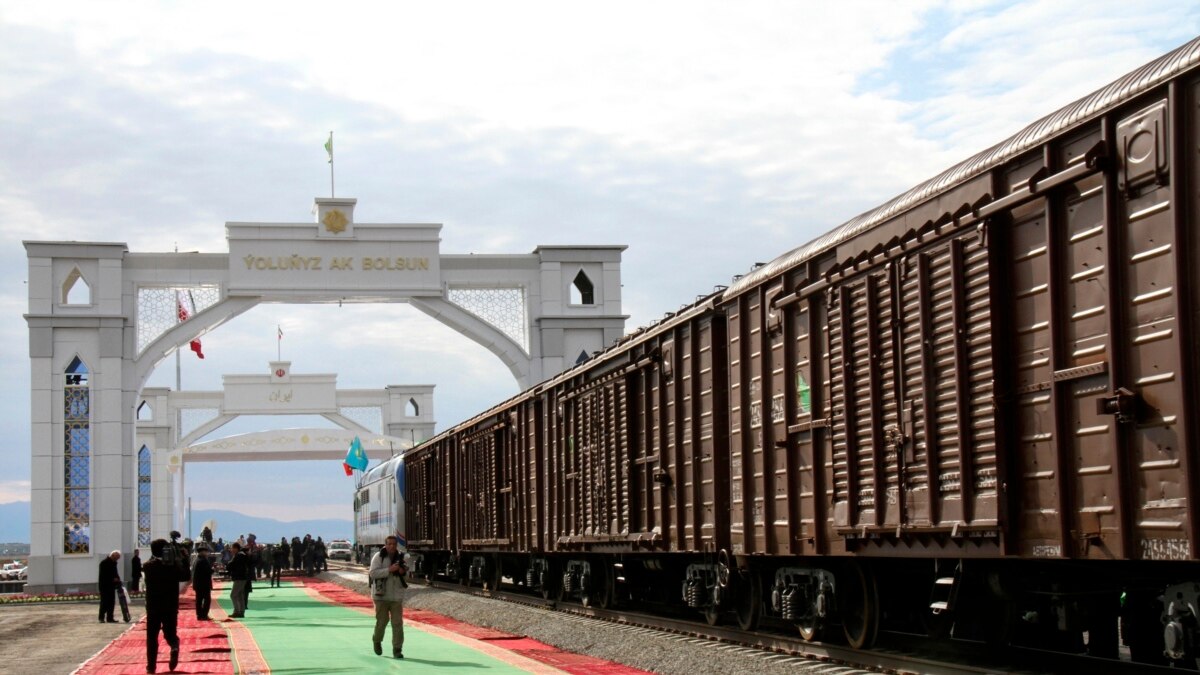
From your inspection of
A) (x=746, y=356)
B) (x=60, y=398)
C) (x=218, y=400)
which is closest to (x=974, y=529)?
(x=746, y=356)

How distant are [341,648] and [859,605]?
6599 mm

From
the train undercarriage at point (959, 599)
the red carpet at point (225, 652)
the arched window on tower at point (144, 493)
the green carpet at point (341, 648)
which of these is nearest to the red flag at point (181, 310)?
the arched window on tower at point (144, 493)

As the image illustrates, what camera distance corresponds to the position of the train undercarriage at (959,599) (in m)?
Result: 9.34

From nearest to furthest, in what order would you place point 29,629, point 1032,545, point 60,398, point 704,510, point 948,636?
1. point 1032,545
2. point 948,636
3. point 704,510
4. point 29,629
5. point 60,398

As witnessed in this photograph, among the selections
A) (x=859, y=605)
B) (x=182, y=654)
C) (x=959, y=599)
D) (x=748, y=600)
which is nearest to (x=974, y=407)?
(x=959, y=599)

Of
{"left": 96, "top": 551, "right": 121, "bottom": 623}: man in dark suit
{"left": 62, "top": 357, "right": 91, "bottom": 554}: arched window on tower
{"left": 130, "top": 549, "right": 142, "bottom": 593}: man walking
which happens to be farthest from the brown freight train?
{"left": 62, "top": 357, "right": 91, "bottom": 554}: arched window on tower

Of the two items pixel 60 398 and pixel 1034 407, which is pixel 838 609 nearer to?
pixel 1034 407

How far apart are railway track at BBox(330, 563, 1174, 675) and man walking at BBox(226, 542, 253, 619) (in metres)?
8.28

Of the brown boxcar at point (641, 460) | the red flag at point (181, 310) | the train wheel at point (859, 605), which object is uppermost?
the red flag at point (181, 310)

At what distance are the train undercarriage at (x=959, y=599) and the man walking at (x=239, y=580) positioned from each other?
7.56m

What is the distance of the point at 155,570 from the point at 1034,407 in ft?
29.5

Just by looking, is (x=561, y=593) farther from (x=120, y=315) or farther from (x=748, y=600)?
(x=120, y=315)

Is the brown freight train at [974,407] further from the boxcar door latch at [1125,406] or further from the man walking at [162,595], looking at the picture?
the man walking at [162,595]

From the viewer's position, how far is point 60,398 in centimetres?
3450
